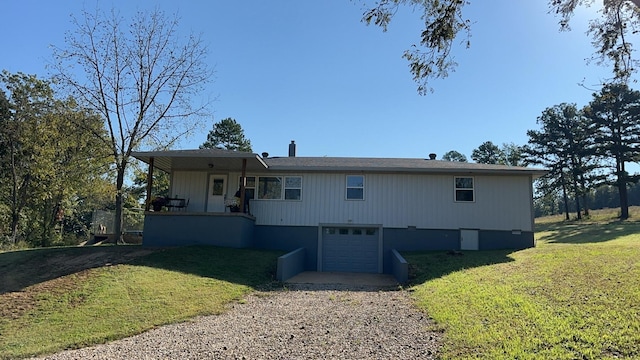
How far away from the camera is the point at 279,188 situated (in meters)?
16.3

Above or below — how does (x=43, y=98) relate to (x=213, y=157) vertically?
above

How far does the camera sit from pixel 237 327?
6.86 metres

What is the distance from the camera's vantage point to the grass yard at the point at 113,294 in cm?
661

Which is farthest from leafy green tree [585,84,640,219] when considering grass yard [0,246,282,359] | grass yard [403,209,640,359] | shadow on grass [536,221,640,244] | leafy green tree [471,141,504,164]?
grass yard [0,246,282,359]

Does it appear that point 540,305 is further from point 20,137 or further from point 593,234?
point 20,137

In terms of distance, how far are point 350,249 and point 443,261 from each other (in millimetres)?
3820

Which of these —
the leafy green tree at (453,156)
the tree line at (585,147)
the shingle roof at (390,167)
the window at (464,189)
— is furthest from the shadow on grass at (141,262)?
the leafy green tree at (453,156)

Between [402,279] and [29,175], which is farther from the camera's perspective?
[29,175]

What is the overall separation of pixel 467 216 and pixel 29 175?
78.6 ft

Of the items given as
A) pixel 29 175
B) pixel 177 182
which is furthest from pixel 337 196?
pixel 29 175

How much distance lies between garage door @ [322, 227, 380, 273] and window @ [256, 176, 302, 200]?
5.98 ft

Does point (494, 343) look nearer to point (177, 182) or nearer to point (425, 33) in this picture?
point (425, 33)

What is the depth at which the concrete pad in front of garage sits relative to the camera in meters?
12.0

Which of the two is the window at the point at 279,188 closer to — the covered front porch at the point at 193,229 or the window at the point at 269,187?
the window at the point at 269,187
